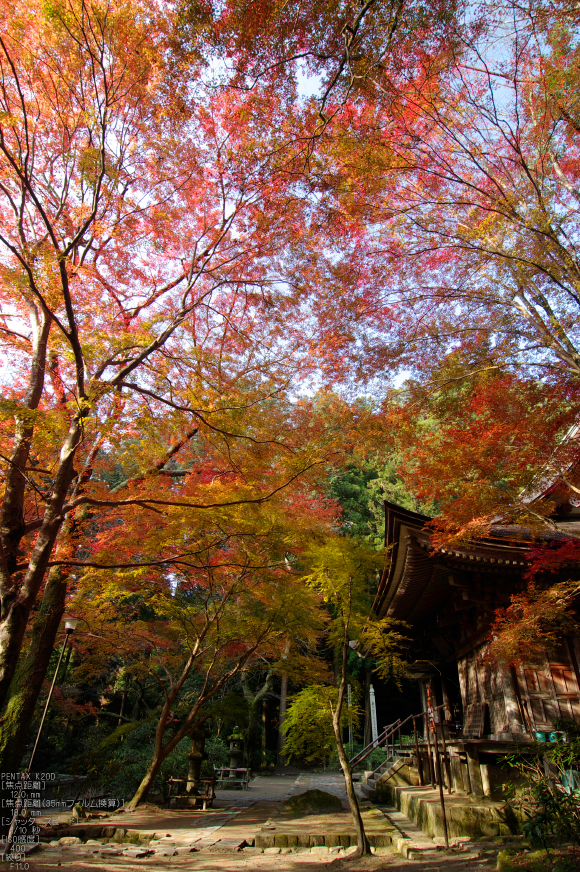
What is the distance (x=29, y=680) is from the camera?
6.97 metres

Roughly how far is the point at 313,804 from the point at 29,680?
692 centimetres

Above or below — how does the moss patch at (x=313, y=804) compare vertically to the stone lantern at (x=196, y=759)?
below

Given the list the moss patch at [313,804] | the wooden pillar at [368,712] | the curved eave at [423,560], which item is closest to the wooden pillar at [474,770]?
the curved eave at [423,560]

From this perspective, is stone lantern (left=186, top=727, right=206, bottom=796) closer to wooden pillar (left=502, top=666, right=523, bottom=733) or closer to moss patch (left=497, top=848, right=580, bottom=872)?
wooden pillar (left=502, top=666, right=523, bottom=733)

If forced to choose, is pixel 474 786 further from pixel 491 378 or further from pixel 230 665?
→ pixel 230 665

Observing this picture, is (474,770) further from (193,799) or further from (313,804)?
(193,799)

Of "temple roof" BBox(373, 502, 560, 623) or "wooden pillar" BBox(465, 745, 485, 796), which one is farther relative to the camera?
"wooden pillar" BBox(465, 745, 485, 796)

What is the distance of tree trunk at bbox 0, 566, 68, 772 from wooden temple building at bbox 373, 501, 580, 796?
6113 mm

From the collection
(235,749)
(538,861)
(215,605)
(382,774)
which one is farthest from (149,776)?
(235,749)

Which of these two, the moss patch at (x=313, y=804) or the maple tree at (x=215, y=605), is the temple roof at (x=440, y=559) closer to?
the maple tree at (x=215, y=605)

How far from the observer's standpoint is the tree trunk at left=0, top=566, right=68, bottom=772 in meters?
5.96

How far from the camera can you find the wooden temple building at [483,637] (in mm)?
7137

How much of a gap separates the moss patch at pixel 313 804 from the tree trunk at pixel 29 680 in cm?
610

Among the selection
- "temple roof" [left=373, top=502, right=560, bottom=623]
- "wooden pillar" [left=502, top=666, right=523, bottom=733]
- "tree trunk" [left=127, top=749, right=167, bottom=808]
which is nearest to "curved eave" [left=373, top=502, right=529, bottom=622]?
"temple roof" [left=373, top=502, right=560, bottom=623]
